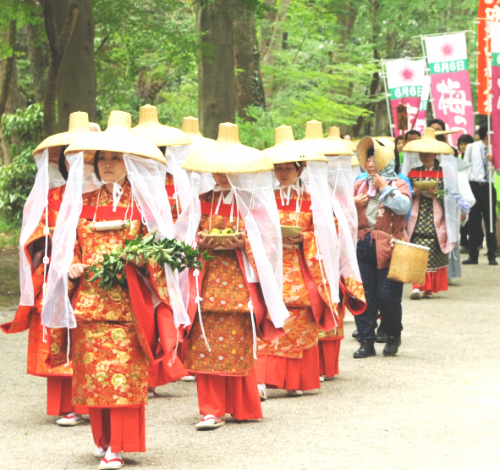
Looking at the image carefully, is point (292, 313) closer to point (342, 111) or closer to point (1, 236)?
point (1, 236)

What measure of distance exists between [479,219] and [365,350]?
27.8ft

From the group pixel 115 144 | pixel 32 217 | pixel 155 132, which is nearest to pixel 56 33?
pixel 155 132

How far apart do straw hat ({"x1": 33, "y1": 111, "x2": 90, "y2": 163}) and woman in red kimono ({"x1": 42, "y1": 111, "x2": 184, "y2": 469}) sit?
78cm

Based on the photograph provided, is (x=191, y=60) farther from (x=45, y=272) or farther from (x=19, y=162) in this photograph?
(x=45, y=272)

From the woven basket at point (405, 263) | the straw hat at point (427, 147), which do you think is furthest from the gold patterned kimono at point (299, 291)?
the straw hat at point (427, 147)

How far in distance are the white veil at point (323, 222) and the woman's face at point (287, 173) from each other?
0.68 feet

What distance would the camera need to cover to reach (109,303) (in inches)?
238

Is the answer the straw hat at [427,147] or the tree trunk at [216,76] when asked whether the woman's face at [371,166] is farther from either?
the tree trunk at [216,76]

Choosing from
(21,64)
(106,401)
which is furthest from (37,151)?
(21,64)

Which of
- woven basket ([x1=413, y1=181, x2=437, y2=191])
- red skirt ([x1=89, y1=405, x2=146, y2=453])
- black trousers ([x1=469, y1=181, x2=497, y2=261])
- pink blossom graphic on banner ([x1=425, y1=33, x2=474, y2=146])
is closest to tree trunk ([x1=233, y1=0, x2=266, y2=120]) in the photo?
pink blossom graphic on banner ([x1=425, y1=33, x2=474, y2=146])

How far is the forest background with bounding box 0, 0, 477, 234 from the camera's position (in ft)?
39.3

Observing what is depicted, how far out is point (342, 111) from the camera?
71.1 ft

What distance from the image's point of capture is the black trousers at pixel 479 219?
17.3m

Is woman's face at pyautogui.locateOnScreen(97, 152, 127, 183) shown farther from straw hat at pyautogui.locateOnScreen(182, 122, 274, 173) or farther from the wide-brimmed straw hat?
the wide-brimmed straw hat
